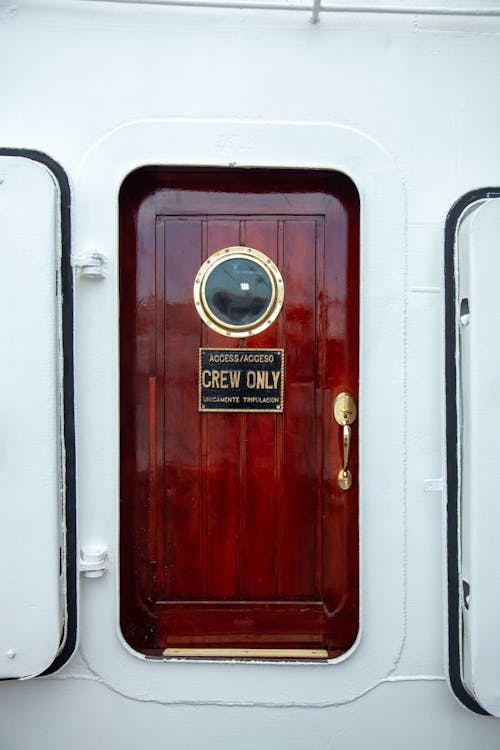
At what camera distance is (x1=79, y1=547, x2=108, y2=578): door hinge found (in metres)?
1.88

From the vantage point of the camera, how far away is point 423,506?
1.92 m

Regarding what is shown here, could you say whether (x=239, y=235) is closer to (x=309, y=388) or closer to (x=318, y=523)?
(x=309, y=388)

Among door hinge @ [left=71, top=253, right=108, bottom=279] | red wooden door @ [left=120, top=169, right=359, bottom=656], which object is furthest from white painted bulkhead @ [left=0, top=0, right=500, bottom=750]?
red wooden door @ [left=120, top=169, right=359, bottom=656]

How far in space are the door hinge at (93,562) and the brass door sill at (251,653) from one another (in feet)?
1.40

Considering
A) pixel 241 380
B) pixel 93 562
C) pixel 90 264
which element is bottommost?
pixel 93 562

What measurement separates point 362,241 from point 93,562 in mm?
1552

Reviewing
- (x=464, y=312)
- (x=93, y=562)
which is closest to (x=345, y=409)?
(x=464, y=312)

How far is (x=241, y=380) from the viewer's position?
6.55 feet

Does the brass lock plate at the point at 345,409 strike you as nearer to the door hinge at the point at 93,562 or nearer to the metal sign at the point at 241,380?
the metal sign at the point at 241,380

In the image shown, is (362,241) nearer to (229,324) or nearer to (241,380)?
(229,324)

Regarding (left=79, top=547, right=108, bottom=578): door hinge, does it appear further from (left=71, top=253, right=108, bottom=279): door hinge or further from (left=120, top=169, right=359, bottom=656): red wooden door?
(left=71, top=253, right=108, bottom=279): door hinge

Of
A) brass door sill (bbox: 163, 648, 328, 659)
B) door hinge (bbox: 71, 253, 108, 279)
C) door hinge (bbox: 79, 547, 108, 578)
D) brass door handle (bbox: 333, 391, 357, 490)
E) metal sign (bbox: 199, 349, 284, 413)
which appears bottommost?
brass door sill (bbox: 163, 648, 328, 659)

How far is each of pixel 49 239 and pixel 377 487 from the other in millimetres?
1486

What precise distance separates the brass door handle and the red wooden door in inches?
1.2
